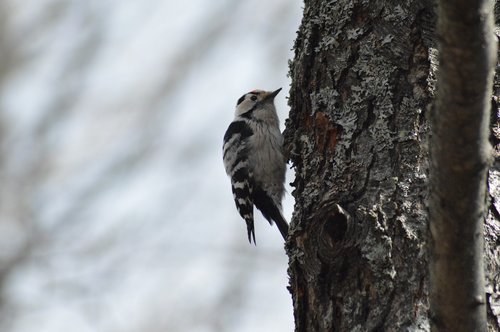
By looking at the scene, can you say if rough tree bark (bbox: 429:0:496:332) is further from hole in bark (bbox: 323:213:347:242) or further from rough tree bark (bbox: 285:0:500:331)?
hole in bark (bbox: 323:213:347:242)

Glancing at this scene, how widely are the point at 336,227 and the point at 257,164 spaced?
11.0 feet

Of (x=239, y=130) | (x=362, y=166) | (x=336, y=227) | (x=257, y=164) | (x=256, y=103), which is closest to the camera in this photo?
(x=336, y=227)

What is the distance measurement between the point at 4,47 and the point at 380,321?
9285mm

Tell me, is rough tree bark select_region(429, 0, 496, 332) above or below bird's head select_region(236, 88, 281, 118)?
below

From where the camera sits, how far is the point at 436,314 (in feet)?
5.72

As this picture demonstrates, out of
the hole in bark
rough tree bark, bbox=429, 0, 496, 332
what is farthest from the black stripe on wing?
rough tree bark, bbox=429, 0, 496, 332

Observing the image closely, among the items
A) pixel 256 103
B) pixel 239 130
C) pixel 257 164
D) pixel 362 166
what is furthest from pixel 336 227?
pixel 256 103

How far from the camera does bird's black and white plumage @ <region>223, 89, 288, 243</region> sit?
574cm

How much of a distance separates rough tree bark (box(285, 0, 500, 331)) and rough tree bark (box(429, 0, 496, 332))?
294 millimetres

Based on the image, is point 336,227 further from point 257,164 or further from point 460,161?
point 257,164

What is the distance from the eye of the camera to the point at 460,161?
157 cm

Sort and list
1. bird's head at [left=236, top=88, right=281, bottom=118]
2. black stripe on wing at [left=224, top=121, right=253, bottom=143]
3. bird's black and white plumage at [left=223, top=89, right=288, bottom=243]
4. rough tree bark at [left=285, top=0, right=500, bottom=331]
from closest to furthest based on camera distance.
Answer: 1. rough tree bark at [left=285, top=0, right=500, bottom=331]
2. bird's black and white plumage at [left=223, top=89, right=288, bottom=243]
3. black stripe on wing at [left=224, top=121, right=253, bottom=143]
4. bird's head at [left=236, top=88, right=281, bottom=118]

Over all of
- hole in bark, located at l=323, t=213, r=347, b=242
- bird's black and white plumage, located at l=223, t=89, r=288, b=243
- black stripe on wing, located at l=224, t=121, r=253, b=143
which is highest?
black stripe on wing, located at l=224, t=121, r=253, b=143

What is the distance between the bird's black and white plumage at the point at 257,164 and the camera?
5.74 meters
